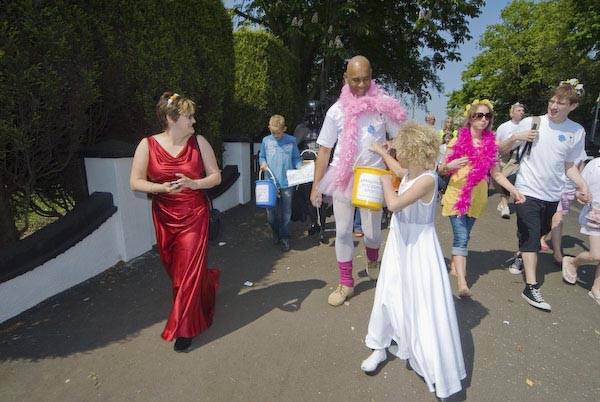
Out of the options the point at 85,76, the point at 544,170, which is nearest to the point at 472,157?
the point at 544,170

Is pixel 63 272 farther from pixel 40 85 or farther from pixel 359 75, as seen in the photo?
pixel 359 75

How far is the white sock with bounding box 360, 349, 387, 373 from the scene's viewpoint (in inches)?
98.7

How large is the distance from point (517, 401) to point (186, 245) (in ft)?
8.65

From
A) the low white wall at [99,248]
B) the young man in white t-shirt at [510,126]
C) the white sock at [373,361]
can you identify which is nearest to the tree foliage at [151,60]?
the low white wall at [99,248]

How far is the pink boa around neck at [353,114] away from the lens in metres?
3.11

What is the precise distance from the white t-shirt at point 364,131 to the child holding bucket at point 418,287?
2.47 feet

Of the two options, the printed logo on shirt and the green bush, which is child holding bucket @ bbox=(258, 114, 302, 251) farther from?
the printed logo on shirt

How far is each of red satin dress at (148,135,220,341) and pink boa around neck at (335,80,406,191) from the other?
4.21 feet

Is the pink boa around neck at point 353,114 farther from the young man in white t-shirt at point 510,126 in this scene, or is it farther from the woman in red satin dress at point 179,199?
the young man in white t-shirt at point 510,126

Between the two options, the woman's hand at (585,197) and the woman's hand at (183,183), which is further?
the woman's hand at (585,197)

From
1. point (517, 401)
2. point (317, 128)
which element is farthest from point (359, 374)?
point (317, 128)

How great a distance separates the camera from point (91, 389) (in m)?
2.40

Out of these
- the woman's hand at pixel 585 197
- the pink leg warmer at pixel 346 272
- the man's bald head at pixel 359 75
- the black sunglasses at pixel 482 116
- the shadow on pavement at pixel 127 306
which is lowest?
the shadow on pavement at pixel 127 306

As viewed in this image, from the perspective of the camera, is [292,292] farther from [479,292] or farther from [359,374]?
[479,292]
